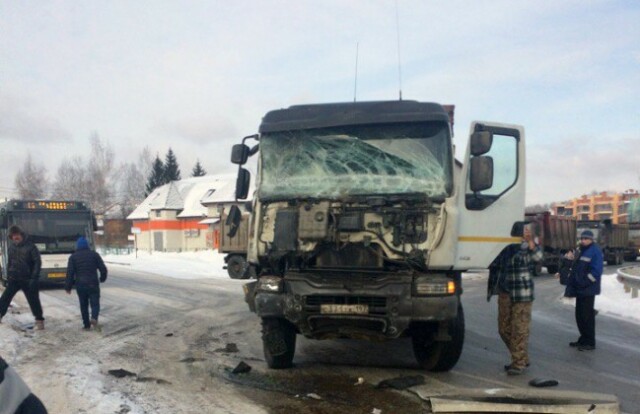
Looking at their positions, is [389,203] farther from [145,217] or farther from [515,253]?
[145,217]

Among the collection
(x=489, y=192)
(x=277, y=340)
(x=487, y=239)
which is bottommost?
(x=277, y=340)

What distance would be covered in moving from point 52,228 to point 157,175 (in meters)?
72.6

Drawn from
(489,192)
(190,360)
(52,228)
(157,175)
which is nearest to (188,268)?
(52,228)

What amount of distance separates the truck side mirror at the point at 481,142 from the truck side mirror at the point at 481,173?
9 centimetres

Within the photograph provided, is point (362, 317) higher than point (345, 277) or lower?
lower

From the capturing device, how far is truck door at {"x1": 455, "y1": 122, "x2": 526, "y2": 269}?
21.3 ft

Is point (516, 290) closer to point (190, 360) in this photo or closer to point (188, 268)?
point (190, 360)

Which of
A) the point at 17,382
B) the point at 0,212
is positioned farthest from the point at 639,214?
the point at 17,382

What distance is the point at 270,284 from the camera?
659 cm

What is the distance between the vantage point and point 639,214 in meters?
52.4

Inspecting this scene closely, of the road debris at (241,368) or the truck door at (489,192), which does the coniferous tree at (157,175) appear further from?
the truck door at (489,192)

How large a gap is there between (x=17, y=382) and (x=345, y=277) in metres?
4.57

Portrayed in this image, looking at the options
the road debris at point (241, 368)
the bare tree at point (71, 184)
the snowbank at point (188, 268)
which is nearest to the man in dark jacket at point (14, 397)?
the road debris at point (241, 368)

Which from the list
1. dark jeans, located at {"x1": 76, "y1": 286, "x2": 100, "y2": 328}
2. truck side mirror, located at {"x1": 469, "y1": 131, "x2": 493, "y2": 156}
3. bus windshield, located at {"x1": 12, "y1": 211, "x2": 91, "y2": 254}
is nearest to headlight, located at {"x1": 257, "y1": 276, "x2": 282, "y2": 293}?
truck side mirror, located at {"x1": 469, "y1": 131, "x2": 493, "y2": 156}
